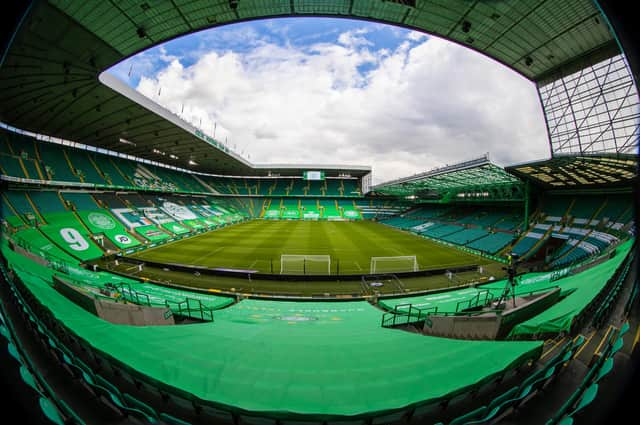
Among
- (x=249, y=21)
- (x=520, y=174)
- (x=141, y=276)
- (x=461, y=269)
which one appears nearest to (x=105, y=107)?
(x=141, y=276)

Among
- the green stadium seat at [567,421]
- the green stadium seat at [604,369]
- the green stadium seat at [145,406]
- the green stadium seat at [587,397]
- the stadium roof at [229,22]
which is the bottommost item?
the green stadium seat at [145,406]

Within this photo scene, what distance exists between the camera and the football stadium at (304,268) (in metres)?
2.03

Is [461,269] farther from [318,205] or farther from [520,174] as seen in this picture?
[318,205]

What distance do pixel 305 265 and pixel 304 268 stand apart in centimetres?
205

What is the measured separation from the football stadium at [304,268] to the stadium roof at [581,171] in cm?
17

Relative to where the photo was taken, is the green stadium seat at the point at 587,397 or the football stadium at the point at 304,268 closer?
the green stadium seat at the point at 587,397

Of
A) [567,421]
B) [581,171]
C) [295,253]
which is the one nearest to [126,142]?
[295,253]

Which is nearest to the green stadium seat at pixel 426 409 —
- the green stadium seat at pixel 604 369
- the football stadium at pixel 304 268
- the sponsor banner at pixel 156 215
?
the football stadium at pixel 304 268

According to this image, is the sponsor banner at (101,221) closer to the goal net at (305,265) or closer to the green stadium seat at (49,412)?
the goal net at (305,265)

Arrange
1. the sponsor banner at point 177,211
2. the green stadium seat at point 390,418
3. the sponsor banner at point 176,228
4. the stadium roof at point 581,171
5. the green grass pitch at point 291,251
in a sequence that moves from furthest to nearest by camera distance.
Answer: the sponsor banner at point 177,211, the sponsor banner at point 176,228, the green grass pitch at point 291,251, the stadium roof at point 581,171, the green stadium seat at point 390,418

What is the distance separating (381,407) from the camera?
1.88 metres

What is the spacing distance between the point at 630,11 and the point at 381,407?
4180mm

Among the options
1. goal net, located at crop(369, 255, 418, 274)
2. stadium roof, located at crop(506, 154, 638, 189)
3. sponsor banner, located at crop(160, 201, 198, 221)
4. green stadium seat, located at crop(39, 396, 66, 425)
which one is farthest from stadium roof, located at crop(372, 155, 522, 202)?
sponsor banner, located at crop(160, 201, 198, 221)

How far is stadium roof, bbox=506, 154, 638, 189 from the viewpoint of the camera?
8988 mm
